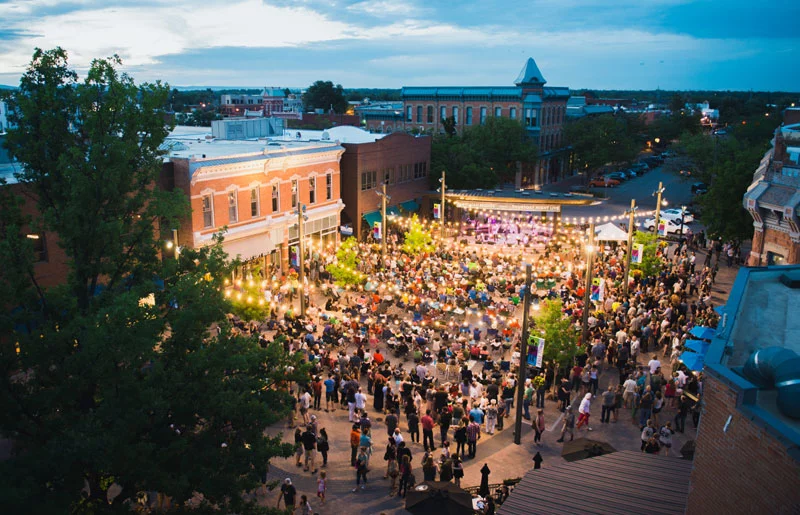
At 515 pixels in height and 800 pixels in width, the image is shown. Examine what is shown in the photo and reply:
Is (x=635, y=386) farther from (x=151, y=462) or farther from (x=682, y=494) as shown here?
(x=151, y=462)

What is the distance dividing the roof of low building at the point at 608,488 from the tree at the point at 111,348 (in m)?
4.82

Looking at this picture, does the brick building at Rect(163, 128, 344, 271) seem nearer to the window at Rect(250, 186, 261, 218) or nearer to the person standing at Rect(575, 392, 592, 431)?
the window at Rect(250, 186, 261, 218)

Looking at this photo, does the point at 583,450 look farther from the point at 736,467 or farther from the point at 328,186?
the point at 328,186

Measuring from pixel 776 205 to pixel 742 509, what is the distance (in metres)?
23.6

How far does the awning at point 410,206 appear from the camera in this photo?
49.2 metres

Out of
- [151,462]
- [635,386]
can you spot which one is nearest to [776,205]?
[635,386]

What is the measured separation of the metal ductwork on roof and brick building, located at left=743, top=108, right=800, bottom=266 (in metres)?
20.7

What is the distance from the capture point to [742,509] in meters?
8.29

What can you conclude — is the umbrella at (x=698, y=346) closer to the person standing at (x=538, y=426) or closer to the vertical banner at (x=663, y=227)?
the person standing at (x=538, y=426)

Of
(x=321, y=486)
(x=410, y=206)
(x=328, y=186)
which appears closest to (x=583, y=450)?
(x=321, y=486)

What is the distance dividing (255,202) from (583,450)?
23.9m

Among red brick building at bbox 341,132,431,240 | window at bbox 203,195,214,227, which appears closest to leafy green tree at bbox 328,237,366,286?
window at bbox 203,195,214,227

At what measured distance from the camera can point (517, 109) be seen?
74188mm

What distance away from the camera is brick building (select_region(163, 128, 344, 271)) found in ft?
102
